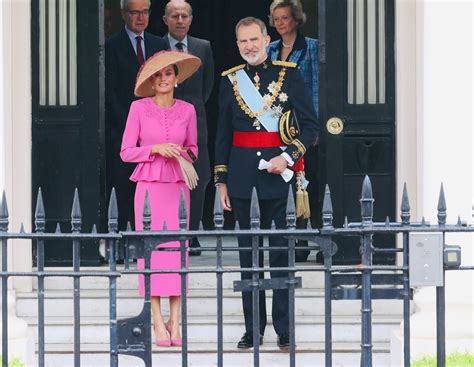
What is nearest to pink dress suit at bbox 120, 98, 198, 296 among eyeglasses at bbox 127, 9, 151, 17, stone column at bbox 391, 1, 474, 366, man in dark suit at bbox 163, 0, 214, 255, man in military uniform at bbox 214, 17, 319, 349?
man in military uniform at bbox 214, 17, 319, 349

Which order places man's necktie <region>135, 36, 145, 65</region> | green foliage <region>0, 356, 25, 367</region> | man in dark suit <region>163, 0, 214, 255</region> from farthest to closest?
1. man's necktie <region>135, 36, 145, 65</region>
2. man in dark suit <region>163, 0, 214, 255</region>
3. green foliage <region>0, 356, 25, 367</region>

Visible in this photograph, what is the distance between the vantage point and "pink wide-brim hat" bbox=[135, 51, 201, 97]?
9.83 m

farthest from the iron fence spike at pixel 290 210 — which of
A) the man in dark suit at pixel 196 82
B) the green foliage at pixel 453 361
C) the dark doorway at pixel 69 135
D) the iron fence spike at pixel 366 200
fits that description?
the dark doorway at pixel 69 135

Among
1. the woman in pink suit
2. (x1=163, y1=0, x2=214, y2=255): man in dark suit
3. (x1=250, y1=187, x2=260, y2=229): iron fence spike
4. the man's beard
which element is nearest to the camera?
(x1=250, y1=187, x2=260, y2=229): iron fence spike

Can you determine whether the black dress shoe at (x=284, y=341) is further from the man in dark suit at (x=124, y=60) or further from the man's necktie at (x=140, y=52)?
the man's necktie at (x=140, y=52)

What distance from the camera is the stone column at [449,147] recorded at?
379 inches

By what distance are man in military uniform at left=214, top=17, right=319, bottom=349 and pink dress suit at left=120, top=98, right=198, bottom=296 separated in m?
0.29

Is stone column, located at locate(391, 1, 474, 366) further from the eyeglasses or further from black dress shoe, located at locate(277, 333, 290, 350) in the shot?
the eyeglasses

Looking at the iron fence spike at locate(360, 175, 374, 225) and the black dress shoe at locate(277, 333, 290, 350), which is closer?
the iron fence spike at locate(360, 175, 374, 225)

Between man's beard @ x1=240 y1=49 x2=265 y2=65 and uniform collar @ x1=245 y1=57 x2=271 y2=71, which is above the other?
man's beard @ x1=240 y1=49 x2=265 y2=65

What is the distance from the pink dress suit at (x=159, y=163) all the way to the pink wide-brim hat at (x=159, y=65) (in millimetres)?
86

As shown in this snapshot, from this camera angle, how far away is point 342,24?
11.3 metres

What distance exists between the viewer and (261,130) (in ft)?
32.4

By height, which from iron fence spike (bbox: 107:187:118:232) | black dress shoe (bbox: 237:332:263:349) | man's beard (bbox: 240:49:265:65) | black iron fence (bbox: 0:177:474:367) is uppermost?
man's beard (bbox: 240:49:265:65)
